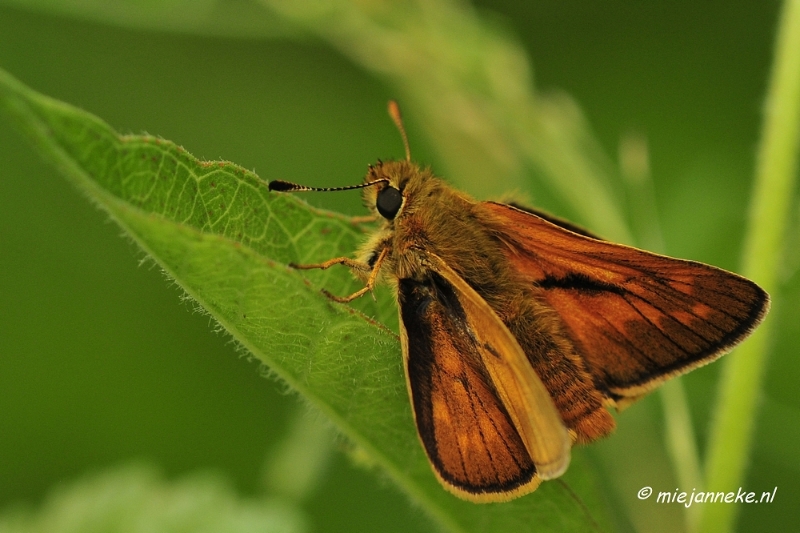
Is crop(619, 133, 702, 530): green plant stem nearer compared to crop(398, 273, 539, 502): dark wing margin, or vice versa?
crop(398, 273, 539, 502): dark wing margin

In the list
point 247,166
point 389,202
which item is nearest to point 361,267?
point 389,202

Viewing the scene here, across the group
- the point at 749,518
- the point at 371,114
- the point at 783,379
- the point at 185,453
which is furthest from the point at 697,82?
Answer: the point at 185,453

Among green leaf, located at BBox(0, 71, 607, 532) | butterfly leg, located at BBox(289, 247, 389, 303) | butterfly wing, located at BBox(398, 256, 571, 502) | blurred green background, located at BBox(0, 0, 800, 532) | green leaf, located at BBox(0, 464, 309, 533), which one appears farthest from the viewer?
blurred green background, located at BBox(0, 0, 800, 532)

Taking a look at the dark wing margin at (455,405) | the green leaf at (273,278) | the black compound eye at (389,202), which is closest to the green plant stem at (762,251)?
the green leaf at (273,278)

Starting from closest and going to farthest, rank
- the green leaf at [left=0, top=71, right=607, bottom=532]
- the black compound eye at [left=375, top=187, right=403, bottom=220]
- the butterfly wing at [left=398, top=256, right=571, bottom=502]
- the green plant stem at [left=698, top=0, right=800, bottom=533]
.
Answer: the green leaf at [left=0, top=71, right=607, bottom=532] < the butterfly wing at [left=398, top=256, right=571, bottom=502] < the green plant stem at [left=698, top=0, right=800, bottom=533] < the black compound eye at [left=375, top=187, right=403, bottom=220]

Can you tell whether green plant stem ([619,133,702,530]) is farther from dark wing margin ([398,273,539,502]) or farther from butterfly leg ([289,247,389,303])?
butterfly leg ([289,247,389,303])

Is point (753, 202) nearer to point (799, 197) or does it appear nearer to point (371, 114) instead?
point (799, 197)

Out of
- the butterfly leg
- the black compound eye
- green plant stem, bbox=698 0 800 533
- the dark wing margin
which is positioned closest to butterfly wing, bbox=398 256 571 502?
the dark wing margin
